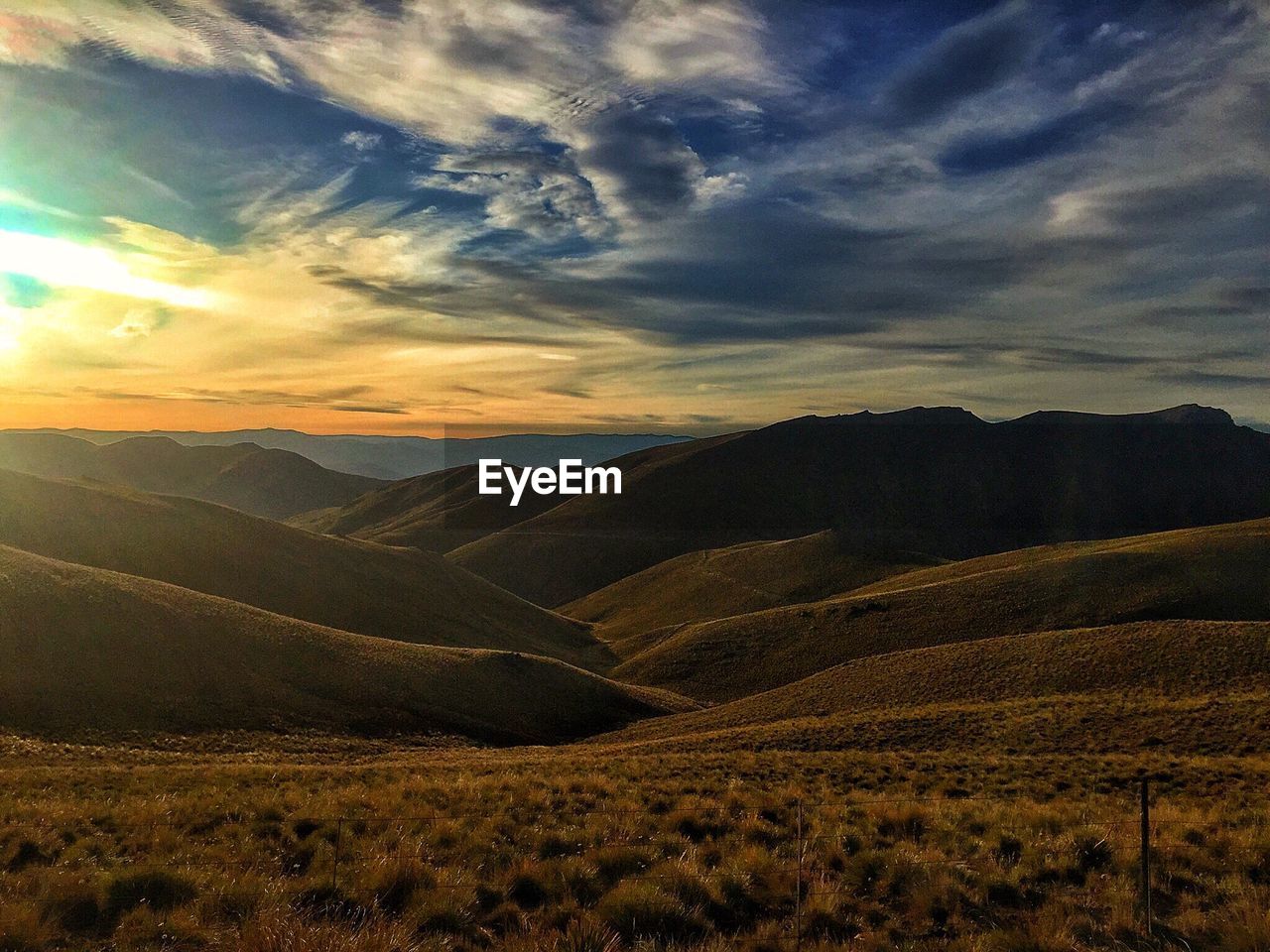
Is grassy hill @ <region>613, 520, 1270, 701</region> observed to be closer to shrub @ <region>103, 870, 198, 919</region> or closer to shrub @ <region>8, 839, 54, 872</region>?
shrub @ <region>8, 839, 54, 872</region>

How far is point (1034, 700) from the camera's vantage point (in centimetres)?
3644

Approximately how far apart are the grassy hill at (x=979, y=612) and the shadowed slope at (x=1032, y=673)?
21596mm

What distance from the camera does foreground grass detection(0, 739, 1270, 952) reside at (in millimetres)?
7789

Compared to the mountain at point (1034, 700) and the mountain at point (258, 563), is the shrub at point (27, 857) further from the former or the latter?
the mountain at point (258, 563)

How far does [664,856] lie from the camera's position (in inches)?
420

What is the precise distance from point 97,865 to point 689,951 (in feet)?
27.8

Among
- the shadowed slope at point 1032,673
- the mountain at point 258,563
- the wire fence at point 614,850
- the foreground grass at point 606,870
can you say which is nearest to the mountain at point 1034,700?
the shadowed slope at point 1032,673

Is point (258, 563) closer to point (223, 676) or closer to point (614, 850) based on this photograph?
point (223, 676)

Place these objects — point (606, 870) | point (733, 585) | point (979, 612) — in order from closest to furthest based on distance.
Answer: point (606, 870)
point (979, 612)
point (733, 585)

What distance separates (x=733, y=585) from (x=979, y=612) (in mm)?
63595

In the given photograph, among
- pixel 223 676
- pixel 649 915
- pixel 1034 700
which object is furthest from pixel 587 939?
pixel 223 676

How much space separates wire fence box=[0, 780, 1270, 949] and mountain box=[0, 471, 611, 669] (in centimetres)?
7151

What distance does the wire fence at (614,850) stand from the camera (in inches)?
358

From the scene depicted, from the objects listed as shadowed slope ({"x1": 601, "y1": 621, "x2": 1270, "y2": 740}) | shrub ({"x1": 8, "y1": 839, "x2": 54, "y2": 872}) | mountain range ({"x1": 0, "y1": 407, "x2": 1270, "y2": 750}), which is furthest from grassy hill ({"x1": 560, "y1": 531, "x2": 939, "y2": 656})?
shrub ({"x1": 8, "y1": 839, "x2": 54, "y2": 872})
